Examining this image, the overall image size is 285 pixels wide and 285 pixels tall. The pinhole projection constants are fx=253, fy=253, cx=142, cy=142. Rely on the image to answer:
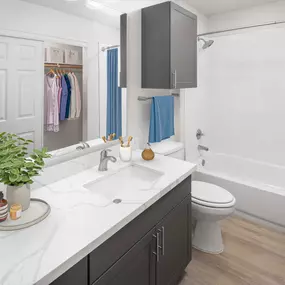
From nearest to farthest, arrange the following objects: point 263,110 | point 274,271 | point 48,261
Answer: point 48,261 → point 274,271 → point 263,110

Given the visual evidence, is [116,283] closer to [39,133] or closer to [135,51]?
[39,133]

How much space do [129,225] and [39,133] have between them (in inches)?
27.9

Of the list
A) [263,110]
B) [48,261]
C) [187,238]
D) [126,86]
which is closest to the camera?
[48,261]

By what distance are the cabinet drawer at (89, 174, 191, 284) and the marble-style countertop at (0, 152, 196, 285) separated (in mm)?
51

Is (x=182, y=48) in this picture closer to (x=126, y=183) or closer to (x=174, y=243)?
(x=126, y=183)

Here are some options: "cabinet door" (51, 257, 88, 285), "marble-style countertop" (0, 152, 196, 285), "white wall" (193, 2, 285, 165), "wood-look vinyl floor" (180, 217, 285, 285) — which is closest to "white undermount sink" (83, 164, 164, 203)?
"marble-style countertop" (0, 152, 196, 285)

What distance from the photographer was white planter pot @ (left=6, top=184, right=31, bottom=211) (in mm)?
1035

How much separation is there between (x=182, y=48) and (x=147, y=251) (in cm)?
155

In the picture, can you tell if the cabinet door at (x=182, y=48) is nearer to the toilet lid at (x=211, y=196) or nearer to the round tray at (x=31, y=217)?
the toilet lid at (x=211, y=196)

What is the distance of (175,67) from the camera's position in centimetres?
197

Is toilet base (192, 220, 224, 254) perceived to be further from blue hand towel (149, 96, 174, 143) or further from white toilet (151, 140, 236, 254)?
blue hand towel (149, 96, 174, 143)

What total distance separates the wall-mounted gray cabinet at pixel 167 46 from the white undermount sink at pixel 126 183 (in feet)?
2.28

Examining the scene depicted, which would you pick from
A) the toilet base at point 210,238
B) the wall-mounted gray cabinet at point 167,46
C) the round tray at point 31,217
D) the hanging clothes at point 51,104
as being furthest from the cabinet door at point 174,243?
the wall-mounted gray cabinet at point 167,46

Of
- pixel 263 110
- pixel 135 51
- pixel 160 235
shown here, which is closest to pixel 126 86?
pixel 135 51
